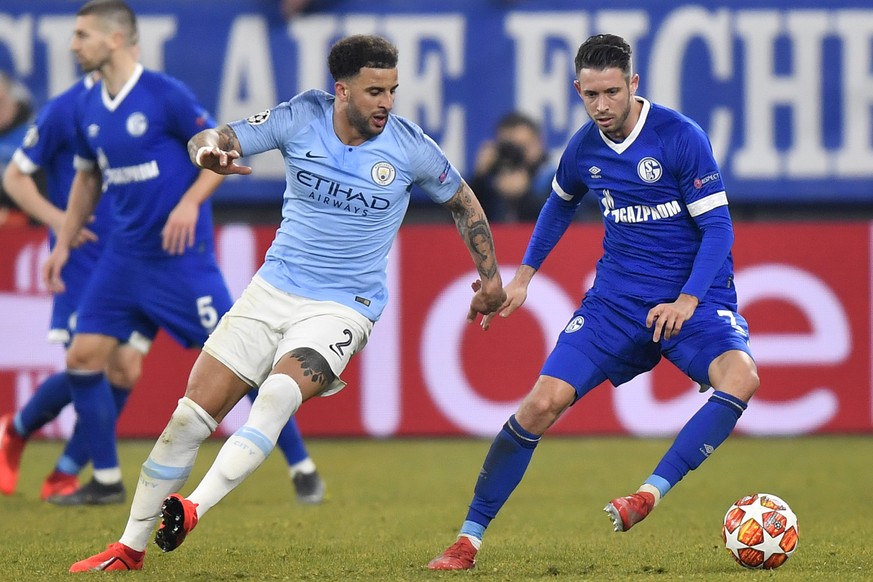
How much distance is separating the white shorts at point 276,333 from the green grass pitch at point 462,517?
835mm

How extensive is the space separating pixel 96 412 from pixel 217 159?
2.88 m

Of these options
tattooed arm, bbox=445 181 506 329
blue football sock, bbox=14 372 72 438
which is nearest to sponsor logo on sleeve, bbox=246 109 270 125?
tattooed arm, bbox=445 181 506 329

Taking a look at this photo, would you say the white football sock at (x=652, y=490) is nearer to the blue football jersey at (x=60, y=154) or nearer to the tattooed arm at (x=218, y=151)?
the tattooed arm at (x=218, y=151)

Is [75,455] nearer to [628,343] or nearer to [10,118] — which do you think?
[628,343]

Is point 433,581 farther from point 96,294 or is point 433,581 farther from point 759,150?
point 759,150

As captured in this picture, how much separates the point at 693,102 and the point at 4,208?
5675mm

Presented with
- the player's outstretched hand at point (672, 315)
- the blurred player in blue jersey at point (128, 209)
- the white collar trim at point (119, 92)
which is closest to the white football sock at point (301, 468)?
the blurred player in blue jersey at point (128, 209)

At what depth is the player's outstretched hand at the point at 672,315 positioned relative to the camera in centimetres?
588

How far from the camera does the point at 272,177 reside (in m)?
12.1

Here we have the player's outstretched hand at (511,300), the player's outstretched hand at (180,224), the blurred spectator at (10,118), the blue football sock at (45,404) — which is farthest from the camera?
the blurred spectator at (10,118)

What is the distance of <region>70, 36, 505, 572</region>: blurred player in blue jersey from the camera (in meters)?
5.71

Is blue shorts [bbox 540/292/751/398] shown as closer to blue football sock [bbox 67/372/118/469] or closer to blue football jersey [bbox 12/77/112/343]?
blue football sock [bbox 67/372/118/469]

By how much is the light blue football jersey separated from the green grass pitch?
1.19m

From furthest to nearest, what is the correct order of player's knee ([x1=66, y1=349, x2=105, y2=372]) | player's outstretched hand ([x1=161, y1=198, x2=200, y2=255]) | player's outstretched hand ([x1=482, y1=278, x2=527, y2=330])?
player's knee ([x1=66, y1=349, x2=105, y2=372]) < player's outstretched hand ([x1=161, y1=198, x2=200, y2=255]) < player's outstretched hand ([x1=482, y1=278, x2=527, y2=330])
